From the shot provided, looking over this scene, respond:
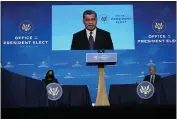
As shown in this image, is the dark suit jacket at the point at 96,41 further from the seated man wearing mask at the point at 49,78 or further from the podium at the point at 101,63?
the seated man wearing mask at the point at 49,78

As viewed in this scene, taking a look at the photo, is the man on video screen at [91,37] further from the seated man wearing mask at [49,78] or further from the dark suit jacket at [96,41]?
the seated man wearing mask at [49,78]

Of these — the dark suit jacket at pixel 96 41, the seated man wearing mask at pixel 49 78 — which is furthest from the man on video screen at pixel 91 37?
the seated man wearing mask at pixel 49 78

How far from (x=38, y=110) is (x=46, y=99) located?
141 mm

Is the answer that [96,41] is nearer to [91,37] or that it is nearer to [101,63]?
[91,37]

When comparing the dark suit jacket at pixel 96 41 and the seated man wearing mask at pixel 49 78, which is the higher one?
the dark suit jacket at pixel 96 41

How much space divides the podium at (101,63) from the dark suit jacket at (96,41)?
0.27 feet

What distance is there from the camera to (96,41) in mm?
3744

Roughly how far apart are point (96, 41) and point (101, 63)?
0.24m

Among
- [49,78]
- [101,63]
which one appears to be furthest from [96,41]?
[49,78]

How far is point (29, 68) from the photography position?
3682mm

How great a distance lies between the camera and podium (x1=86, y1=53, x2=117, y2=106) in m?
3.65

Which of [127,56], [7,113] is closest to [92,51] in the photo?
[127,56]

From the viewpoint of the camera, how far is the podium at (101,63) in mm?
3654

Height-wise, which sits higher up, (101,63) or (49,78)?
(101,63)
